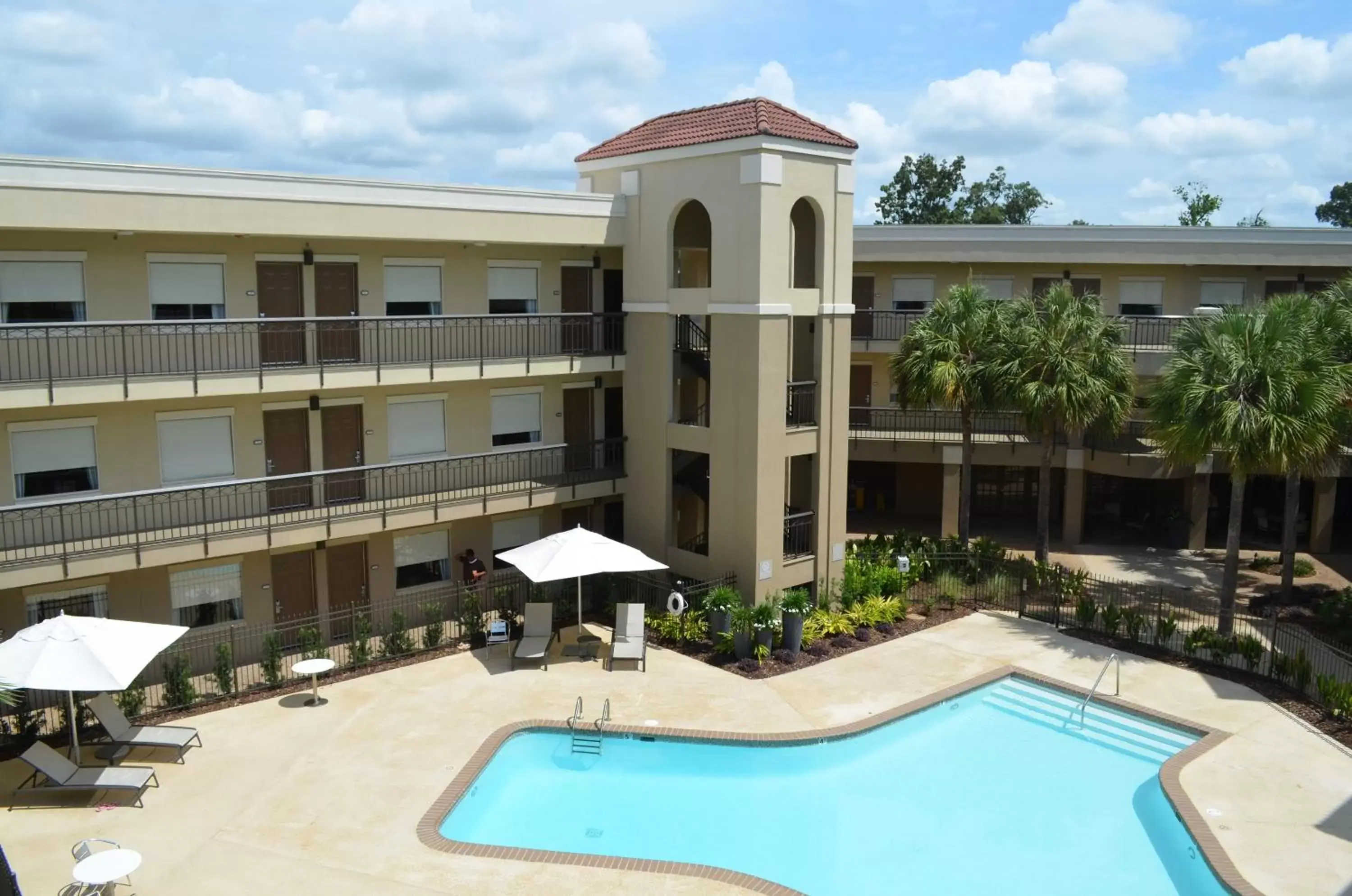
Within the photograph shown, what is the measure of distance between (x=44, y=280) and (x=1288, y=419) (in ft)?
76.5

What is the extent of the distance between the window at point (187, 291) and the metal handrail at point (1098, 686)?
18.2 m

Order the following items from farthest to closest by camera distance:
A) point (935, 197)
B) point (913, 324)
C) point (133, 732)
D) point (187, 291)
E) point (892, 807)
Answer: point (935, 197) → point (913, 324) → point (187, 291) → point (133, 732) → point (892, 807)

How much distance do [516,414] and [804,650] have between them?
886 centimetres

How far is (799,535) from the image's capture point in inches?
972

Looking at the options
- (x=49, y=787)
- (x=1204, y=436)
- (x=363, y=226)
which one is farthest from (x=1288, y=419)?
(x=49, y=787)

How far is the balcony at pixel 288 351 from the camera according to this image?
61.7 ft

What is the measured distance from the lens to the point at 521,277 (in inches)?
1001

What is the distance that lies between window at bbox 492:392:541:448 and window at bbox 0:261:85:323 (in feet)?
29.4

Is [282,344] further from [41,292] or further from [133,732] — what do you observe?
[133,732]

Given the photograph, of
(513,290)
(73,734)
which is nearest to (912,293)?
(513,290)

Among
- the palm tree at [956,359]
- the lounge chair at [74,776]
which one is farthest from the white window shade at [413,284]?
the palm tree at [956,359]

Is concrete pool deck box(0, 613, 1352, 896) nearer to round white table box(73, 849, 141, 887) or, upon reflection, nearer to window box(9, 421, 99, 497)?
round white table box(73, 849, 141, 887)

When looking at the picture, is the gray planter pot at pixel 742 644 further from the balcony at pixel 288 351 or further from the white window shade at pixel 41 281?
the white window shade at pixel 41 281

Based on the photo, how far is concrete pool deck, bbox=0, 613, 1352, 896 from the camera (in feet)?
46.5
